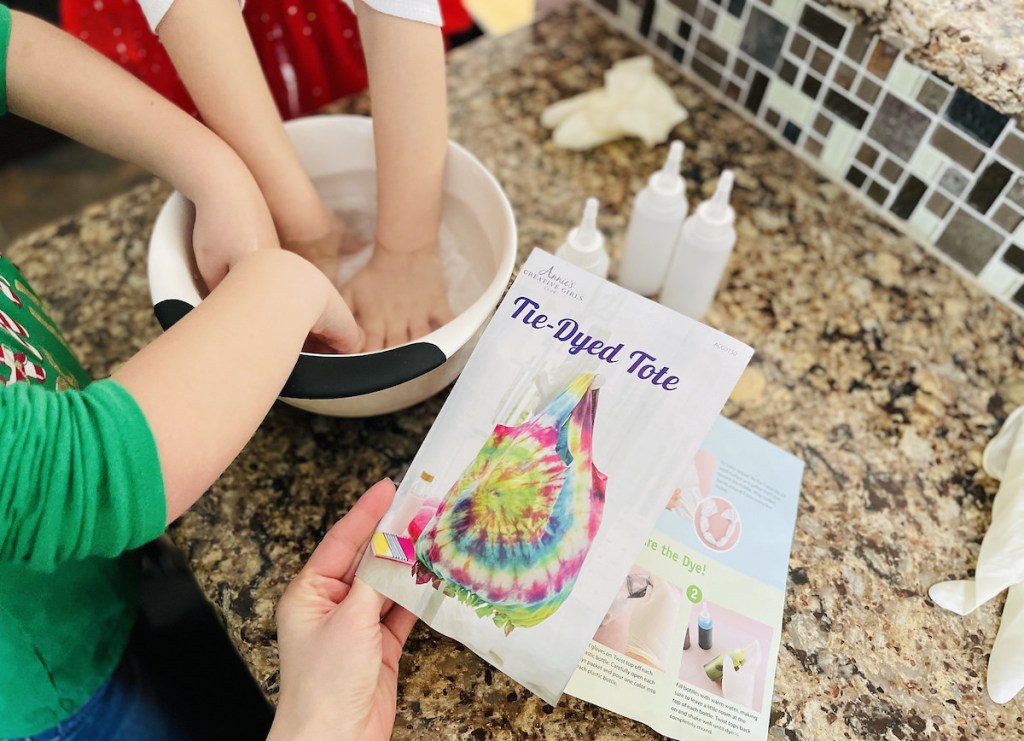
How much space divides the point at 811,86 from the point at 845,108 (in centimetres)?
5

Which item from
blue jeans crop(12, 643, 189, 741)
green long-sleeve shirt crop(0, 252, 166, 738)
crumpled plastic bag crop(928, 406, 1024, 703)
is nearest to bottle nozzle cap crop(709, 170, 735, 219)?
crumpled plastic bag crop(928, 406, 1024, 703)

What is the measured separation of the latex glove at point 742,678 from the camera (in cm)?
53

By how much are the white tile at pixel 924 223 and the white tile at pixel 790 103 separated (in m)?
0.15

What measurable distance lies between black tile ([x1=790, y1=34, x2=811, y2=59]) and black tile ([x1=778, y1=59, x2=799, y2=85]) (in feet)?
0.05

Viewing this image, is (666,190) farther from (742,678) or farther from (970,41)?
(742,678)

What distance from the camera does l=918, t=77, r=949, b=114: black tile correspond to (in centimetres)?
69

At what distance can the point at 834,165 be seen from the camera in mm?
837

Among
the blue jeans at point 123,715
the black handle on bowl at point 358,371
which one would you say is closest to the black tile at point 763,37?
the black handle on bowl at point 358,371

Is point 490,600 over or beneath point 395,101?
beneath

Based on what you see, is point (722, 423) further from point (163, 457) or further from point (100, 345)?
point (100, 345)

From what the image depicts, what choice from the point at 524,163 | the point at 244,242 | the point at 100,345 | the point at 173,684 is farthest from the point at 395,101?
the point at 173,684

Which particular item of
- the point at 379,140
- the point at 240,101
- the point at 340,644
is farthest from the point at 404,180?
the point at 340,644

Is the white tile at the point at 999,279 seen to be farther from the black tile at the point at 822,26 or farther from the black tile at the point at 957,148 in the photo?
the black tile at the point at 822,26

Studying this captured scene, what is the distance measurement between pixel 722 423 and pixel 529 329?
8.5 inches
